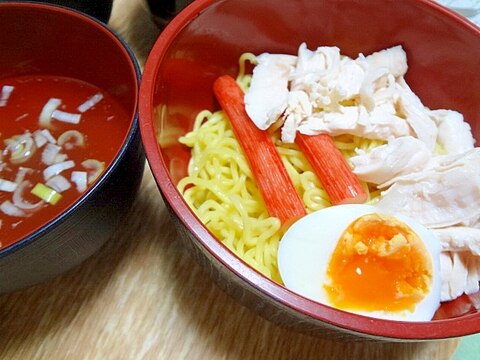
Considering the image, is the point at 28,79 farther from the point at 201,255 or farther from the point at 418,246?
the point at 418,246

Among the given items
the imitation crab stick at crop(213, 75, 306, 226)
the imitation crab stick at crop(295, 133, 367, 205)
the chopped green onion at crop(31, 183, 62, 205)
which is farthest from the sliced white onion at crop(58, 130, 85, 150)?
→ the imitation crab stick at crop(295, 133, 367, 205)

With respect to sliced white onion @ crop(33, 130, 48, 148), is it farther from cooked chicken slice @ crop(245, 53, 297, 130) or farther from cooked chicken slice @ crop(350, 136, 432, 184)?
cooked chicken slice @ crop(350, 136, 432, 184)

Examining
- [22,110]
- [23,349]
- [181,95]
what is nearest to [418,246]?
[181,95]

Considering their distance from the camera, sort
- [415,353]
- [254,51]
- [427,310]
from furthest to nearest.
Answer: [254,51], [415,353], [427,310]

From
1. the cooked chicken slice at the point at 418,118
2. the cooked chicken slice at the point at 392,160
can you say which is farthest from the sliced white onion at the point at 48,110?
the cooked chicken slice at the point at 418,118

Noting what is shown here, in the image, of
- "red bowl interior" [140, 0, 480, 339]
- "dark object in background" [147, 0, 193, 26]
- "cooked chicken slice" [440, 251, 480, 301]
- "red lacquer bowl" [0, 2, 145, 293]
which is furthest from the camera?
"dark object in background" [147, 0, 193, 26]

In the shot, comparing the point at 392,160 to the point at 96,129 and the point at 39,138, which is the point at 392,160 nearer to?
the point at 96,129
